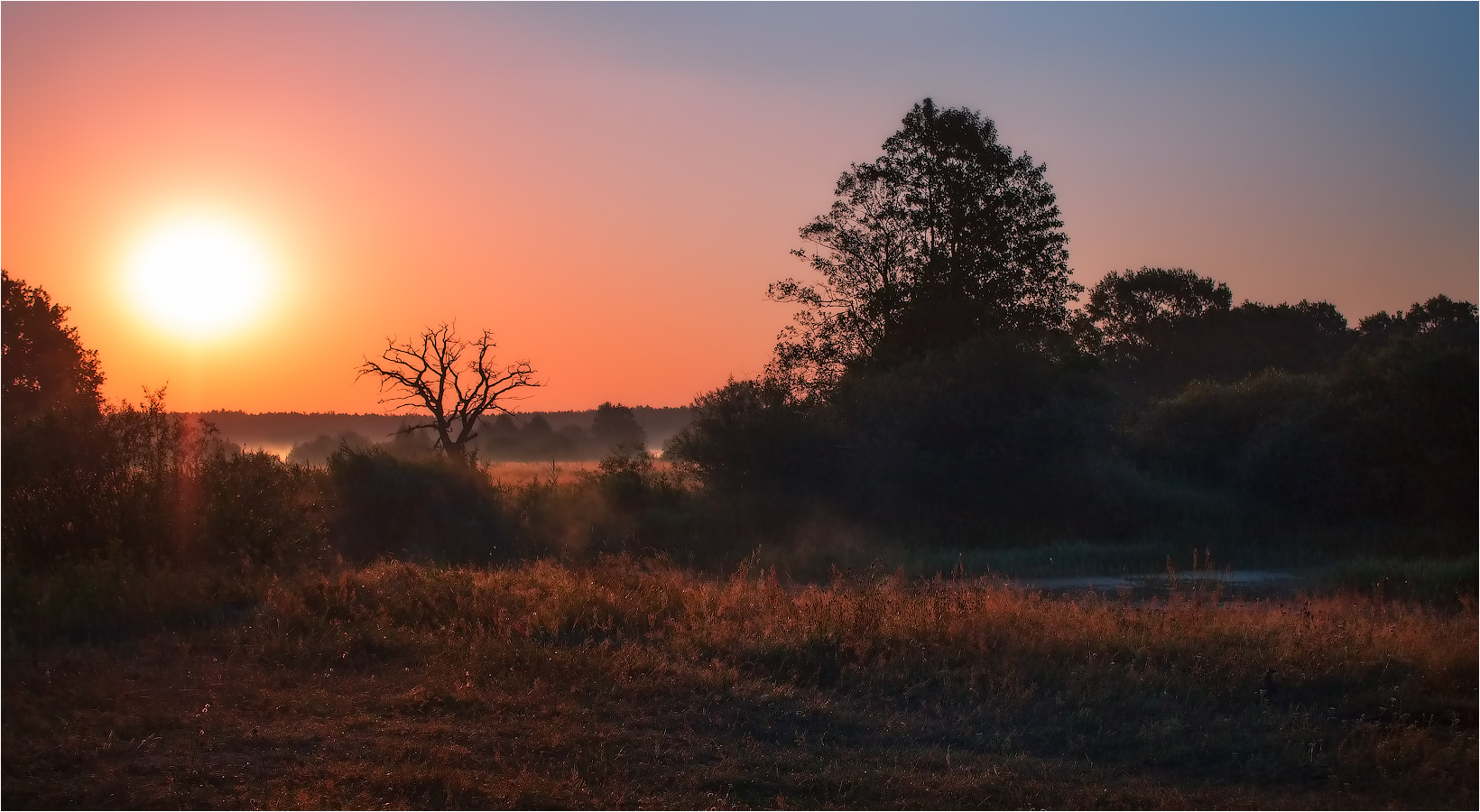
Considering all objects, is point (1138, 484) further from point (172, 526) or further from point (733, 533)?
point (172, 526)

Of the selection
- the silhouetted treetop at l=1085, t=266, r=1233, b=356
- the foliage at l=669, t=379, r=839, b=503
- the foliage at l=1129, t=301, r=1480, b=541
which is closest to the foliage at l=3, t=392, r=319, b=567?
the foliage at l=669, t=379, r=839, b=503

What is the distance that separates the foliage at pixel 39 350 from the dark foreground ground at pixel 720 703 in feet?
83.1

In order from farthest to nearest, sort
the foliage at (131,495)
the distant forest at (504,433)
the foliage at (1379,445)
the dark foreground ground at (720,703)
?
the distant forest at (504,433) → the foliage at (1379,445) → the foliage at (131,495) → the dark foreground ground at (720,703)

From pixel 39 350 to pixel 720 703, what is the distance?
111 feet

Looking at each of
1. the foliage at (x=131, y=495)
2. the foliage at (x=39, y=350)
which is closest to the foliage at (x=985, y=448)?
the foliage at (x=131, y=495)

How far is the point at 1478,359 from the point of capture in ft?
92.7

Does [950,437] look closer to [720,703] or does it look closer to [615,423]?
[720,703]

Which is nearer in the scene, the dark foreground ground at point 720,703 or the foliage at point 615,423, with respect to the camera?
the dark foreground ground at point 720,703

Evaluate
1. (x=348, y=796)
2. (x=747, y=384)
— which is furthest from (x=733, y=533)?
(x=348, y=796)

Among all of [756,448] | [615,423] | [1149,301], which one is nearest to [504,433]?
[615,423]

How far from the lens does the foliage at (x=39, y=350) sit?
3403cm

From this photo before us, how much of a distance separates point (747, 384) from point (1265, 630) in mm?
19524

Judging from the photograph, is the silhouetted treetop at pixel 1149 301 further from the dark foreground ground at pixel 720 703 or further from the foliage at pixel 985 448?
the dark foreground ground at pixel 720 703

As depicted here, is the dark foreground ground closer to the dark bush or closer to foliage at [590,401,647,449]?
the dark bush
